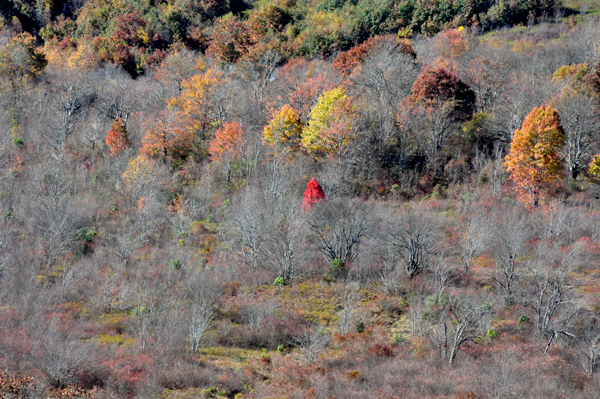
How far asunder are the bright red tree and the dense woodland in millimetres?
191

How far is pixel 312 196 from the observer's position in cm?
3691

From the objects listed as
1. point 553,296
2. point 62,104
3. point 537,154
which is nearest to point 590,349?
point 553,296

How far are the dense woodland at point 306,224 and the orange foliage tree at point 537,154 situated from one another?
0.19 meters

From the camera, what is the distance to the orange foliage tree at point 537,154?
37.9m

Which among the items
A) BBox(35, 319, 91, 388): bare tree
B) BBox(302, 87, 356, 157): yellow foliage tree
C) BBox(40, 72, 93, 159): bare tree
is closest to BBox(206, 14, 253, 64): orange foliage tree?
BBox(40, 72, 93, 159): bare tree

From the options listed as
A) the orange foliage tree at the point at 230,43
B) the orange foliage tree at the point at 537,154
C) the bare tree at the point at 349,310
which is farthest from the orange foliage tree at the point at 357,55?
the bare tree at the point at 349,310

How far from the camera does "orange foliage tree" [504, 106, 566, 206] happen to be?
37.9 metres

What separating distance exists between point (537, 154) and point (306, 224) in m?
19.3

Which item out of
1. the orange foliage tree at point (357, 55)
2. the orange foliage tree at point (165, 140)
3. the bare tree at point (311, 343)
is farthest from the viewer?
the orange foliage tree at point (357, 55)

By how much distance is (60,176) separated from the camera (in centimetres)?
4178

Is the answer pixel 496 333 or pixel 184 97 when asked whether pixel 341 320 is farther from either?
pixel 184 97

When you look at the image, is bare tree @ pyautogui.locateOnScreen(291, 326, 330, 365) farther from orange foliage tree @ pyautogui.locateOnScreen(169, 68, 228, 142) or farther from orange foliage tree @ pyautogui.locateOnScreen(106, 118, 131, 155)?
orange foliage tree @ pyautogui.locateOnScreen(106, 118, 131, 155)

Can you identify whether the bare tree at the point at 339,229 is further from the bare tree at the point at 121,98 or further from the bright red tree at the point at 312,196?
the bare tree at the point at 121,98

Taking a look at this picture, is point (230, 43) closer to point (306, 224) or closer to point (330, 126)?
point (330, 126)
